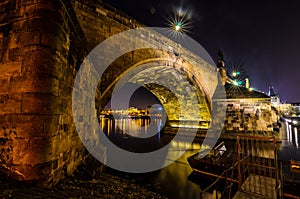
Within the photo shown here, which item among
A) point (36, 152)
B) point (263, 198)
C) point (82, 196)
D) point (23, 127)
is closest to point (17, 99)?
point (23, 127)

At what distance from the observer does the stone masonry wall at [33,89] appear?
2.61m

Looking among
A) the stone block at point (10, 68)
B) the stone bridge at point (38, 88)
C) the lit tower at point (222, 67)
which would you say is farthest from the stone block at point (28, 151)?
the lit tower at point (222, 67)

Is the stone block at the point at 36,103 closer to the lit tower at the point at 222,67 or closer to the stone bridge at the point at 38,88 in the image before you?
the stone bridge at the point at 38,88

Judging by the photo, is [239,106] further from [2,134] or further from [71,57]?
[2,134]

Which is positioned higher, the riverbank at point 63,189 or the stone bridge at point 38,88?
the stone bridge at point 38,88

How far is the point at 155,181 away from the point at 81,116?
435 cm

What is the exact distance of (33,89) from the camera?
8.82 ft

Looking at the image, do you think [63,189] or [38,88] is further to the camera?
[63,189]

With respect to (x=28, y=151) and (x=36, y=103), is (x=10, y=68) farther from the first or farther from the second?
(x=28, y=151)

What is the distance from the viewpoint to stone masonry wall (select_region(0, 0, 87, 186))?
261cm

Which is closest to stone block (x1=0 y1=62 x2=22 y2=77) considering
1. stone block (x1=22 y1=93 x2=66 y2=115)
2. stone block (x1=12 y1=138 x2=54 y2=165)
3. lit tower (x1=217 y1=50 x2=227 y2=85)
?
stone block (x1=22 y1=93 x2=66 y2=115)

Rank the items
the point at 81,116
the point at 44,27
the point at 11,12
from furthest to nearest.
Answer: the point at 81,116
the point at 11,12
the point at 44,27

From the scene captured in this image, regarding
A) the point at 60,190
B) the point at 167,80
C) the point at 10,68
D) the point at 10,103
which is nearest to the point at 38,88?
the point at 10,103

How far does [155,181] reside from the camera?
694 cm
